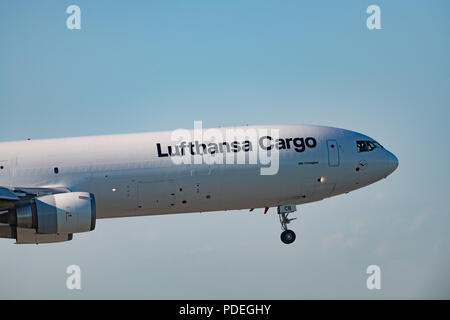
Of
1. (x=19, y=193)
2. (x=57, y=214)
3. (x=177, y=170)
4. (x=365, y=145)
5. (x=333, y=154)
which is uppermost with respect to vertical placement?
(x=365, y=145)

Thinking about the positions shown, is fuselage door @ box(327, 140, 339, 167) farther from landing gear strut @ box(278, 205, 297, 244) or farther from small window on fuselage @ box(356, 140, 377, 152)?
landing gear strut @ box(278, 205, 297, 244)

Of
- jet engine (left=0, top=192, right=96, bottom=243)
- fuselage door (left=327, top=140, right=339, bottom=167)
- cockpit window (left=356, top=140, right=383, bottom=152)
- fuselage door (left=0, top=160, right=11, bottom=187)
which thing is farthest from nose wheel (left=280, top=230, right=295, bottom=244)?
fuselage door (left=0, top=160, right=11, bottom=187)

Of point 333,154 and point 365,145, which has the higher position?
point 365,145

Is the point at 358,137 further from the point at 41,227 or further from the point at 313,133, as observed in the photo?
the point at 41,227

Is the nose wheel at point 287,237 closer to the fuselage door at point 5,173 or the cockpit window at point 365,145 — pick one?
the cockpit window at point 365,145

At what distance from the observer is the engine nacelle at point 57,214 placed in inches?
2135

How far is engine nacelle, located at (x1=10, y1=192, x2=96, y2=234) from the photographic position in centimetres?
5422

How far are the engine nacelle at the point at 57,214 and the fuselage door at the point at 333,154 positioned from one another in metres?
15.1

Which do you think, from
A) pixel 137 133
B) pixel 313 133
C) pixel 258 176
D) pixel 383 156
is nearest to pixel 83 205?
pixel 137 133

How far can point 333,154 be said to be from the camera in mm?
59625

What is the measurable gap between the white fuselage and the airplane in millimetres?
60

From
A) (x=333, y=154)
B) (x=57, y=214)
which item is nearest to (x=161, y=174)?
(x=57, y=214)

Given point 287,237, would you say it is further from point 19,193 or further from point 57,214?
point 19,193

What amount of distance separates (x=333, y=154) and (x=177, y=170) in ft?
32.5
